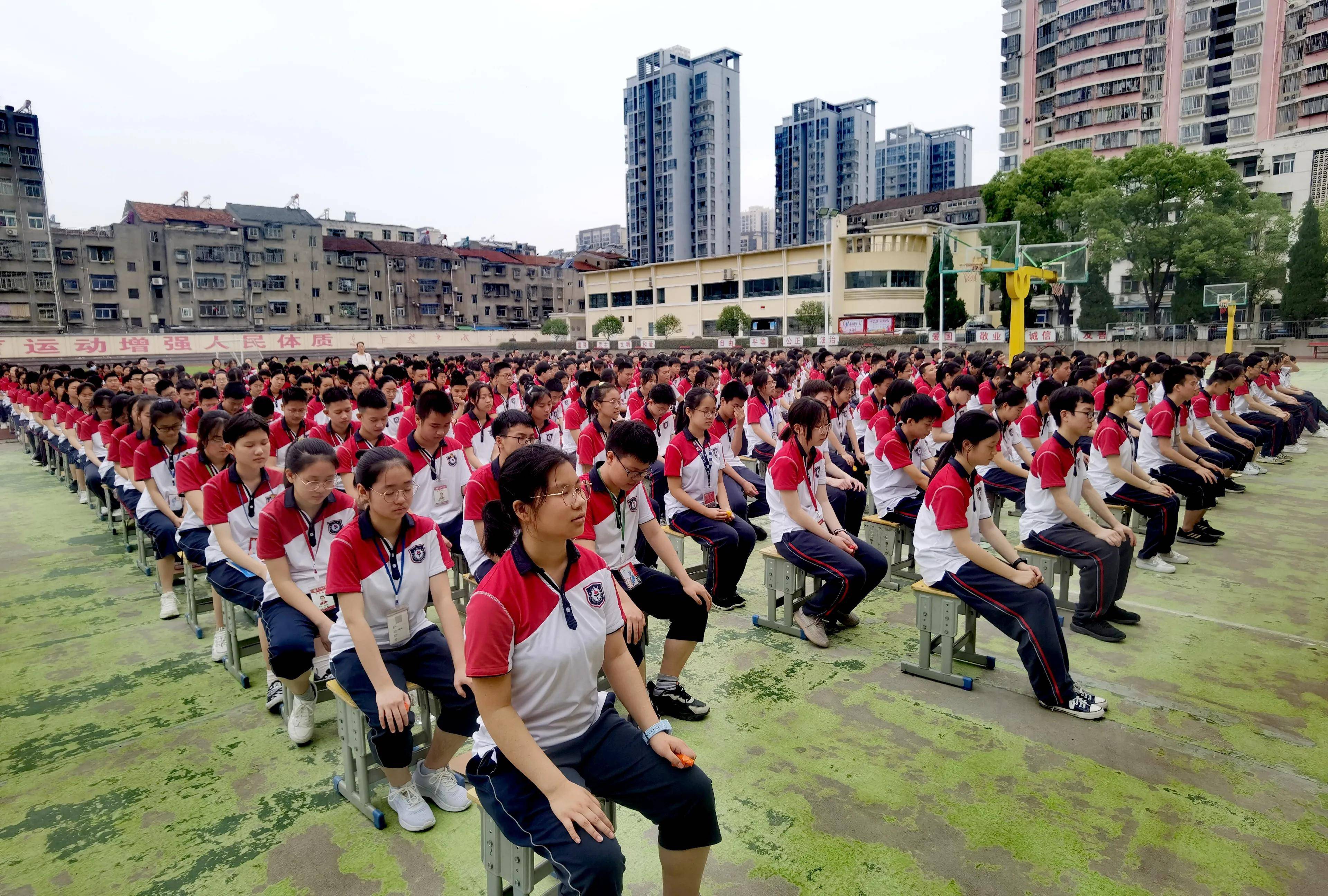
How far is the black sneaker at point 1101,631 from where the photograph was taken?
4.55 m

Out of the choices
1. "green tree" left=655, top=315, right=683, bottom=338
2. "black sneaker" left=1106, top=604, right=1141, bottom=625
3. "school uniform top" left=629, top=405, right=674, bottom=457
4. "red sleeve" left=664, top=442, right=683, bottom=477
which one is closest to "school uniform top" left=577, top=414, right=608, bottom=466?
"red sleeve" left=664, top=442, right=683, bottom=477

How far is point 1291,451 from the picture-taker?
35.5 ft

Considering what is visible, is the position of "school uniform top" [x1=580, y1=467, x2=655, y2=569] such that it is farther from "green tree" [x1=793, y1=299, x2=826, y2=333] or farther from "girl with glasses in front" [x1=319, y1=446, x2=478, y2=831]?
"green tree" [x1=793, y1=299, x2=826, y2=333]

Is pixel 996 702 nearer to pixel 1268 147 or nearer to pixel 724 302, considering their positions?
pixel 724 302

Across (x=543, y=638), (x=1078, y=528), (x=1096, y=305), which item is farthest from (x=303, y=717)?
(x=1096, y=305)

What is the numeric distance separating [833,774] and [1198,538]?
5326mm

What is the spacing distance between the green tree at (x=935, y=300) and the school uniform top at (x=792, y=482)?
1483 inches

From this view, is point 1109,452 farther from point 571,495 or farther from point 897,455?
point 571,495

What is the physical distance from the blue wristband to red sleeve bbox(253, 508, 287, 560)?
198cm

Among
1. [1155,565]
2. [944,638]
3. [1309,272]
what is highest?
[1309,272]

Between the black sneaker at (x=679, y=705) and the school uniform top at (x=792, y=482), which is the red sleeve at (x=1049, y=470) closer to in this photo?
the school uniform top at (x=792, y=482)

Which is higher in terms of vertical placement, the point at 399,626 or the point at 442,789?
the point at 399,626

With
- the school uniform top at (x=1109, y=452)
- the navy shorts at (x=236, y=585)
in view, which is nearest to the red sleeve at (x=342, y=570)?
the navy shorts at (x=236, y=585)

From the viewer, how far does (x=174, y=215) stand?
45.1 meters
